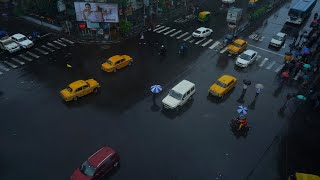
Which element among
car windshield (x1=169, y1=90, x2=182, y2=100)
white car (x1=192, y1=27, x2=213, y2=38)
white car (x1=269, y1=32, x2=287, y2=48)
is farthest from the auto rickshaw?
car windshield (x1=169, y1=90, x2=182, y2=100)

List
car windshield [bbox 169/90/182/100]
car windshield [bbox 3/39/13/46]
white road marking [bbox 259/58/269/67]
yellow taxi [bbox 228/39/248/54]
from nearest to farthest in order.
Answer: car windshield [bbox 169/90/182/100]
white road marking [bbox 259/58/269/67]
car windshield [bbox 3/39/13/46]
yellow taxi [bbox 228/39/248/54]

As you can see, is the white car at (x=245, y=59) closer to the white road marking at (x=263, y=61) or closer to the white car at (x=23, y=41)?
the white road marking at (x=263, y=61)

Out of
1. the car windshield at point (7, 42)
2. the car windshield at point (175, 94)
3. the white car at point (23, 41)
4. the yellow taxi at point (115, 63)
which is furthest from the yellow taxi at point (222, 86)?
the car windshield at point (7, 42)

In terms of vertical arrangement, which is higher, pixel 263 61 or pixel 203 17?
pixel 203 17

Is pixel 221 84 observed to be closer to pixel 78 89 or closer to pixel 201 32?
pixel 201 32

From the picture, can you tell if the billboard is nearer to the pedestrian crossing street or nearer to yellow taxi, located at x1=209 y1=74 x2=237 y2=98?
the pedestrian crossing street

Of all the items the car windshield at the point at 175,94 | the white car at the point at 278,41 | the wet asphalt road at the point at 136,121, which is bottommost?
the wet asphalt road at the point at 136,121

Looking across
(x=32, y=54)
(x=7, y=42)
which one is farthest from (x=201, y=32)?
(x=7, y=42)
